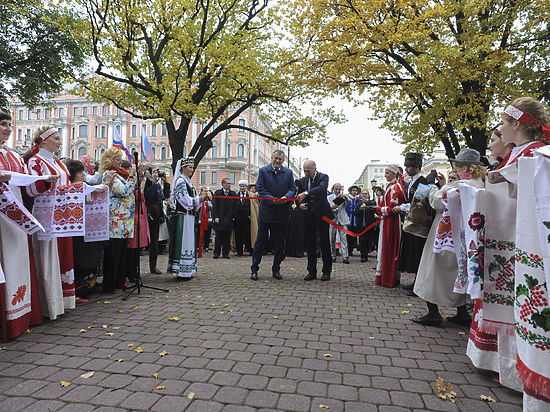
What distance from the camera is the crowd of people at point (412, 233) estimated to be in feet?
6.75

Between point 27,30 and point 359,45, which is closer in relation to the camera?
point 359,45

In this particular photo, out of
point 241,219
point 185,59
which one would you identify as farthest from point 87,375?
point 185,59

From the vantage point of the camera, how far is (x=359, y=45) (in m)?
11.5

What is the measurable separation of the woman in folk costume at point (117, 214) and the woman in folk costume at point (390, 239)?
14.2ft

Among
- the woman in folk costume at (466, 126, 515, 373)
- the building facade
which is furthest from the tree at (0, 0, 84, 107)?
the building facade

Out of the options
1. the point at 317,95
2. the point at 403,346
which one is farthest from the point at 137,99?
the point at 403,346

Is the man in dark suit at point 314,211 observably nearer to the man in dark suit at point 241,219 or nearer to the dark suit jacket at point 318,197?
the dark suit jacket at point 318,197

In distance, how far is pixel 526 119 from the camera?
252cm

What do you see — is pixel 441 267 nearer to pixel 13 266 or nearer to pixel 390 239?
pixel 390 239

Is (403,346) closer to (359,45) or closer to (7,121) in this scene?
(7,121)

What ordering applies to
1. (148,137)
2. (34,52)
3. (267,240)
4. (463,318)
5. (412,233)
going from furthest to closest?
(148,137) → (34,52) → (267,240) → (412,233) → (463,318)

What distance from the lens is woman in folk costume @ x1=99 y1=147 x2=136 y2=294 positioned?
5.27 meters

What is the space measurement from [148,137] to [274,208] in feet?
183

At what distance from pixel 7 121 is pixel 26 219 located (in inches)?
39.1
